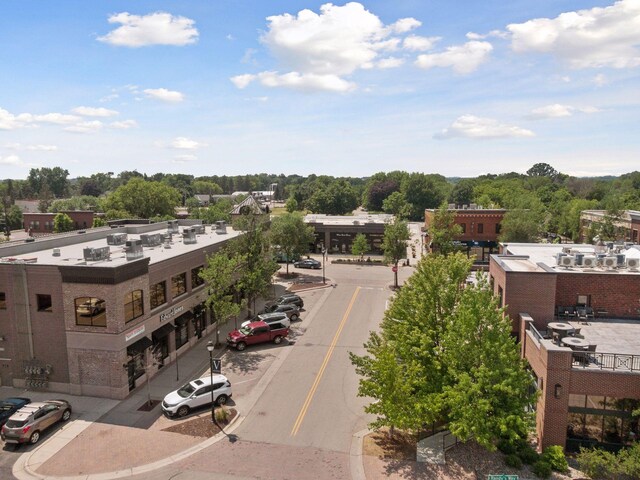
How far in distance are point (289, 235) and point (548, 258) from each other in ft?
110

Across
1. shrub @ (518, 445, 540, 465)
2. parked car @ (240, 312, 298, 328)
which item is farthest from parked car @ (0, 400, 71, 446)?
shrub @ (518, 445, 540, 465)

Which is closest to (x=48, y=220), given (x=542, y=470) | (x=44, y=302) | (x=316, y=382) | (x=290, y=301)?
(x=290, y=301)

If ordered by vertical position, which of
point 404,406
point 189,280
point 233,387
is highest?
point 189,280

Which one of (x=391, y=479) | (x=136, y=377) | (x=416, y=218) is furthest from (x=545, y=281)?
(x=416, y=218)

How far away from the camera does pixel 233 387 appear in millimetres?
27625

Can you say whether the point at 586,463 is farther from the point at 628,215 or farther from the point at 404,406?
the point at 628,215

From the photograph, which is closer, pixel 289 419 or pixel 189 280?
pixel 289 419

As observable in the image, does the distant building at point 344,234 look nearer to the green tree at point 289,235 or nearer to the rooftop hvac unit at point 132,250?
the green tree at point 289,235

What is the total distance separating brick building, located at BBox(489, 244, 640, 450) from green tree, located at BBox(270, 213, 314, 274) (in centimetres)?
3190

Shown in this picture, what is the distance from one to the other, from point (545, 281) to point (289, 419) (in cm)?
1612

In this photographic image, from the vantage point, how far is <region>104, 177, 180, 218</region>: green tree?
9619 cm

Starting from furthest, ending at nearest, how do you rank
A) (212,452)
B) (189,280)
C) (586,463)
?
(189,280) → (212,452) → (586,463)

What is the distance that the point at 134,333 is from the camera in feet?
89.0

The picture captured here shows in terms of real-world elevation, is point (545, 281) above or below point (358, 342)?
above
